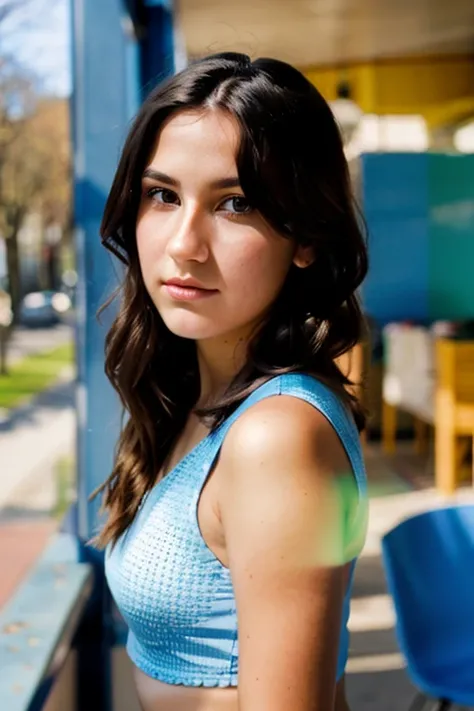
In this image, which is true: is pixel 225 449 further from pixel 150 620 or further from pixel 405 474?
pixel 405 474

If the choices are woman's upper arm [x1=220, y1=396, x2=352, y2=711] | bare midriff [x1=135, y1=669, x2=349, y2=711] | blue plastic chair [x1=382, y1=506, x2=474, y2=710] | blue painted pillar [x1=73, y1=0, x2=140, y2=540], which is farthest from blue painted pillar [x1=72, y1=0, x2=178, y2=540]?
woman's upper arm [x1=220, y1=396, x2=352, y2=711]

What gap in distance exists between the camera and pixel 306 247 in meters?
0.93

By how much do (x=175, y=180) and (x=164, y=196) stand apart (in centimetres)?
4

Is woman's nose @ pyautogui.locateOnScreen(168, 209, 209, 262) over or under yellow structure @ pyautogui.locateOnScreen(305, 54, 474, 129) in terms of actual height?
over

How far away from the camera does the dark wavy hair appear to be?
0.88 metres

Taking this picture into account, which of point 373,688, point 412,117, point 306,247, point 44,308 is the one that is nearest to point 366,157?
point 412,117

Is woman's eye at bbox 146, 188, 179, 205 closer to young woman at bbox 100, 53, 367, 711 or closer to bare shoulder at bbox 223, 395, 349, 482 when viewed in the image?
young woman at bbox 100, 53, 367, 711

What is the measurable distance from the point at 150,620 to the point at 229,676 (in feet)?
0.32

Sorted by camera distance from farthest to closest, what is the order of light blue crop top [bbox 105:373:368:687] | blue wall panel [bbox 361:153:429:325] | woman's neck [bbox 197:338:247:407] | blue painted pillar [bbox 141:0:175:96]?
blue wall panel [bbox 361:153:429:325] < blue painted pillar [bbox 141:0:175:96] < woman's neck [bbox 197:338:247:407] < light blue crop top [bbox 105:373:368:687]

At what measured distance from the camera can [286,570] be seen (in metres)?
0.73

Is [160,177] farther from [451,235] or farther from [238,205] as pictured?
[451,235]

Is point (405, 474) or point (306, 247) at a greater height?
point (306, 247)

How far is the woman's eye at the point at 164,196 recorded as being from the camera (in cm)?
93

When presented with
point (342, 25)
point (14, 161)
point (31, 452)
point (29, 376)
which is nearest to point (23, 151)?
point (14, 161)
